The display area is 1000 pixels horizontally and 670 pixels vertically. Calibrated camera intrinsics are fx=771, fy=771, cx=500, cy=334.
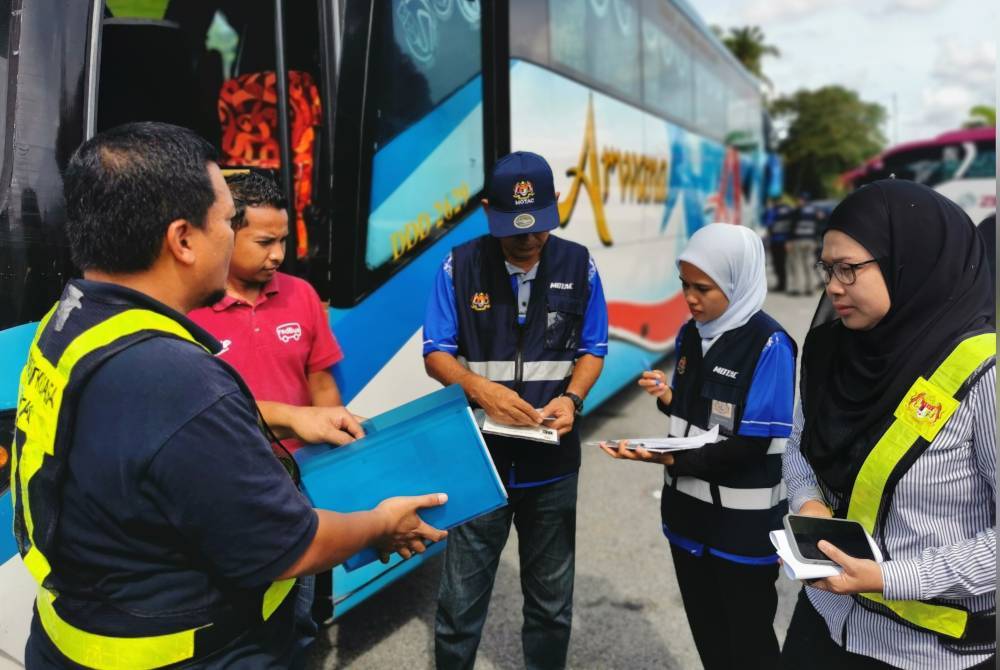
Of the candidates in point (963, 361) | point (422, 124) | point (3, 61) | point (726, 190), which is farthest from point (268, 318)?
point (726, 190)

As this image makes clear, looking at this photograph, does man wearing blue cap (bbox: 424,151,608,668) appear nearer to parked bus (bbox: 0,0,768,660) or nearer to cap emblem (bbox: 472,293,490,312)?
cap emblem (bbox: 472,293,490,312)

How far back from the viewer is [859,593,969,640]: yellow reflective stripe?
154cm

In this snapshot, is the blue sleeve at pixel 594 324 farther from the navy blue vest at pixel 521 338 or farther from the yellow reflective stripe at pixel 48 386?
the yellow reflective stripe at pixel 48 386

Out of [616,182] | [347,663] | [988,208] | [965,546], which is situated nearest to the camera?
[965,546]

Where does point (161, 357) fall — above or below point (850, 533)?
above

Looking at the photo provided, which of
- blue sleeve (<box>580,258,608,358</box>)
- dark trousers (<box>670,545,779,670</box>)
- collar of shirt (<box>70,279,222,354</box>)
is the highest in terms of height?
collar of shirt (<box>70,279,222,354</box>)

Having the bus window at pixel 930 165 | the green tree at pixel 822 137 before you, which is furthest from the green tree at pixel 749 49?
the bus window at pixel 930 165

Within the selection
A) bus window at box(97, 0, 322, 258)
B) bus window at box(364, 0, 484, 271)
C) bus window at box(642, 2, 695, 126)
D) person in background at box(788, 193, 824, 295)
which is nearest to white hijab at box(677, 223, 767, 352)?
bus window at box(364, 0, 484, 271)

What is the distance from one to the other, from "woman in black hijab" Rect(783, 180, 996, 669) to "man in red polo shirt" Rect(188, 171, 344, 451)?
155cm

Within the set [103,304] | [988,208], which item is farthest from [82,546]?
[988,208]

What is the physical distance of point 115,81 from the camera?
10.6 feet

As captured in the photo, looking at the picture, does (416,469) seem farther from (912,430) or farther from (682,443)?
(912,430)

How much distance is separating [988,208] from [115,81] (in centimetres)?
2313

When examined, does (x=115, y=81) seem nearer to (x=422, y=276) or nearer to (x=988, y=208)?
(x=422, y=276)
